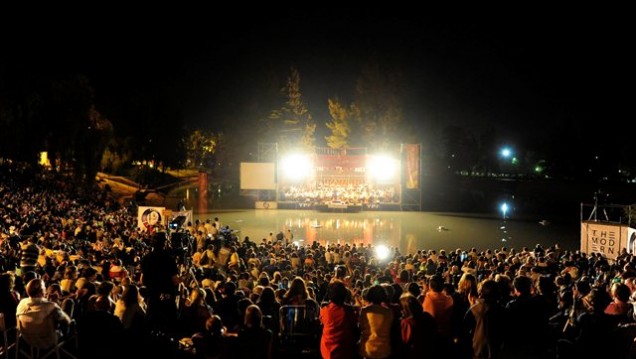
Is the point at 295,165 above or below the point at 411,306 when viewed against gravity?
above

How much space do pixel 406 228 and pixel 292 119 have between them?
27543 millimetres

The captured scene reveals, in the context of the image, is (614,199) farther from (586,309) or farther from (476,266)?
(586,309)

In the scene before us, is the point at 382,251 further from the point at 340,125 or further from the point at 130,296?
the point at 340,125

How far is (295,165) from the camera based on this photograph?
106ft

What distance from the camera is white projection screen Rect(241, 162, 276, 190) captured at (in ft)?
106

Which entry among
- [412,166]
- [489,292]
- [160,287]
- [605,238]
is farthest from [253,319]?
[412,166]

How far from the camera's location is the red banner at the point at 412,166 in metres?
31.3

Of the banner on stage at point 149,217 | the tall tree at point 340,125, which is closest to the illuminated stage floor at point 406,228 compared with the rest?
the banner on stage at point 149,217

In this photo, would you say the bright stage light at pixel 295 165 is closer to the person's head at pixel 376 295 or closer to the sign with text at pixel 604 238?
the sign with text at pixel 604 238

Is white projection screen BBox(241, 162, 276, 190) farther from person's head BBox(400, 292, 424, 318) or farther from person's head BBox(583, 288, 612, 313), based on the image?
person's head BBox(583, 288, 612, 313)

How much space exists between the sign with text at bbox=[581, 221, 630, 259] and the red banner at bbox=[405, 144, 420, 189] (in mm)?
16500

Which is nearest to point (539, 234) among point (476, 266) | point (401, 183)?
point (401, 183)

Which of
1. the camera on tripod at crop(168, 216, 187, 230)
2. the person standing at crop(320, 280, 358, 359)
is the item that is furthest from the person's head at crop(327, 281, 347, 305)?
the camera on tripod at crop(168, 216, 187, 230)

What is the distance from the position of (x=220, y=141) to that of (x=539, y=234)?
41308mm
